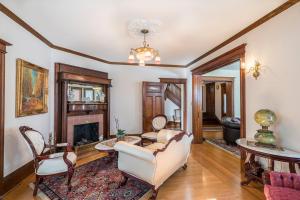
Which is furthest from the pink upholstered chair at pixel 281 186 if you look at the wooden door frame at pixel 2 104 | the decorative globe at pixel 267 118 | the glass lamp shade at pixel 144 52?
the wooden door frame at pixel 2 104

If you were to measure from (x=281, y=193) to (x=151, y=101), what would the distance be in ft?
14.5

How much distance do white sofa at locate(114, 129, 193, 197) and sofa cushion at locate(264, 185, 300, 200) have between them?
4.03 ft

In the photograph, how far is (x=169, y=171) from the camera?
263 cm

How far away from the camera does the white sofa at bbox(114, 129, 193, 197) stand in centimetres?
221

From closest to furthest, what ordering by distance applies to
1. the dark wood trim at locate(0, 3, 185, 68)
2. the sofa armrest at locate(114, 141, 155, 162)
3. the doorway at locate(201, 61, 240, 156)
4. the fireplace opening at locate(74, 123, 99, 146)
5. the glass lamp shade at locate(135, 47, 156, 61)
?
1. the sofa armrest at locate(114, 141, 155, 162)
2. the dark wood trim at locate(0, 3, 185, 68)
3. the glass lamp shade at locate(135, 47, 156, 61)
4. the fireplace opening at locate(74, 123, 99, 146)
5. the doorway at locate(201, 61, 240, 156)

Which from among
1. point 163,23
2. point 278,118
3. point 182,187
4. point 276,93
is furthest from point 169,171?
point 163,23

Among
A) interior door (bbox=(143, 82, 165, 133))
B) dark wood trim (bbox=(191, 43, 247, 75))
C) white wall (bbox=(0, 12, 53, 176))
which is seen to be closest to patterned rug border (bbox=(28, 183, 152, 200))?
white wall (bbox=(0, 12, 53, 176))

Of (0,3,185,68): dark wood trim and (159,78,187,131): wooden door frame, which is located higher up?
(0,3,185,68): dark wood trim

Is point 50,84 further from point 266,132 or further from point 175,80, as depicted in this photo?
point 266,132

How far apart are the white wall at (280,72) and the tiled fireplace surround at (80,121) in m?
3.99

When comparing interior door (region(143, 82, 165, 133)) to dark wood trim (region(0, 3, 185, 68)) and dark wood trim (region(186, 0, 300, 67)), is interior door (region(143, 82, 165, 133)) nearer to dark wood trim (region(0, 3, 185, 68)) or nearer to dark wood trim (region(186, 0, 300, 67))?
dark wood trim (region(0, 3, 185, 68))

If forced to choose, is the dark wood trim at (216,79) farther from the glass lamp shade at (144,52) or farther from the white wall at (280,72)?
the glass lamp shade at (144,52)

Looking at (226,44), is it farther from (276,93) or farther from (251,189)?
(251,189)

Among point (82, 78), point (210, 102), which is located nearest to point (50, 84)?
point (82, 78)
